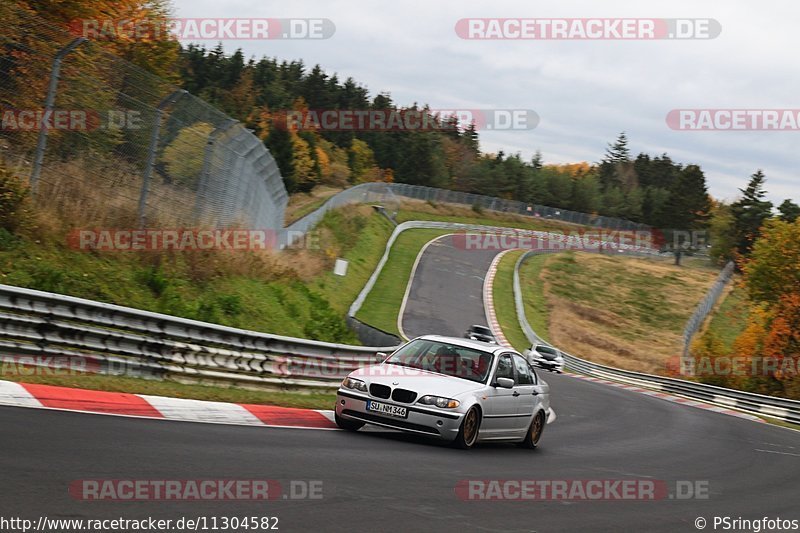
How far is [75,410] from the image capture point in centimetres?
958

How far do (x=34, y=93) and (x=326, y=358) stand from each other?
606 centimetres

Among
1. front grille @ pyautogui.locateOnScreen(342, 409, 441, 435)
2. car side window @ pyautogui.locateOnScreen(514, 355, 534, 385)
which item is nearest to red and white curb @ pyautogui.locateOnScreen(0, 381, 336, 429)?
front grille @ pyautogui.locateOnScreen(342, 409, 441, 435)

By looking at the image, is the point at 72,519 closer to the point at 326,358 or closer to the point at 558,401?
the point at 326,358

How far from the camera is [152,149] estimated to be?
16.2m

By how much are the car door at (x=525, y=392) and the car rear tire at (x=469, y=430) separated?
3.82 ft

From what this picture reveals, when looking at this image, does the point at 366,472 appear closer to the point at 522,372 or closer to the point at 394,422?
the point at 394,422

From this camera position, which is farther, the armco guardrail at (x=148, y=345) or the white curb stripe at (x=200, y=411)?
the armco guardrail at (x=148, y=345)

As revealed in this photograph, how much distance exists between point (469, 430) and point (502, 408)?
0.91 metres

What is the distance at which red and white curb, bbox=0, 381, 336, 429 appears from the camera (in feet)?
31.9

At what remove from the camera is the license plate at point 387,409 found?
1165 cm

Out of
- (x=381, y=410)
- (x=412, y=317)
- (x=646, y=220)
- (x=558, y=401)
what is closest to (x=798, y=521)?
(x=381, y=410)

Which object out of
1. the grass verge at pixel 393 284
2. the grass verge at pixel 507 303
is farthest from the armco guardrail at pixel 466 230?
the grass verge at pixel 507 303

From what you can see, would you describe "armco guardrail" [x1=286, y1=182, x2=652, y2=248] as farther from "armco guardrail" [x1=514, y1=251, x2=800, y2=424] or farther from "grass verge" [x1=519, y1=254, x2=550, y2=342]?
"armco guardrail" [x1=514, y1=251, x2=800, y2=424]

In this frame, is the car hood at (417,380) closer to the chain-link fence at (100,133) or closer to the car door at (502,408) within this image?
the car door at (502,408)
